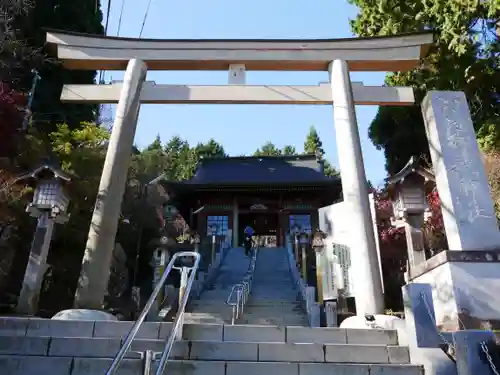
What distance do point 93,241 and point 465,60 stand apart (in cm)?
1147

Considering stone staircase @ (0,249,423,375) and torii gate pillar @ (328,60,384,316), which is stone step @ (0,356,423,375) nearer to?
stone staircase @ (0,249,423,375)

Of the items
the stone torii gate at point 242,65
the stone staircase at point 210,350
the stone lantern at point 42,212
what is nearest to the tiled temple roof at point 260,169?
the stone torii gate at point 242,65

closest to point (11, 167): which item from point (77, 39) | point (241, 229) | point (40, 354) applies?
point (77, 39)

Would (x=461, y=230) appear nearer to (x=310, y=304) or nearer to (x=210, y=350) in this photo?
(x=210, y=350)

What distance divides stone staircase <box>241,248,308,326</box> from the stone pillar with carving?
12.6ft

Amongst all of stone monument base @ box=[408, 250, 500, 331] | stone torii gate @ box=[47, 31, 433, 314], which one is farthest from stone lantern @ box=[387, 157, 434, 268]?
stone monument base @ box=[408, 250, 500, 331]

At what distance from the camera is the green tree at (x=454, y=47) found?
38.1ft

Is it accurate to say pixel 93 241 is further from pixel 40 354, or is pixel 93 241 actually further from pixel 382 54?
pixel 382 54

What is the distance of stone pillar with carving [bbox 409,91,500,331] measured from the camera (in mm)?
5559

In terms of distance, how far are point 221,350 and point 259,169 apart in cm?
2378

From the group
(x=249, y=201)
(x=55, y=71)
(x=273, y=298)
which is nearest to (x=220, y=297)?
(x=273, y=298)

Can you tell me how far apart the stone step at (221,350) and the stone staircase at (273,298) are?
5.29m

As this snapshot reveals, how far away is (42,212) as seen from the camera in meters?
8.32

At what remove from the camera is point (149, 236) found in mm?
18219
